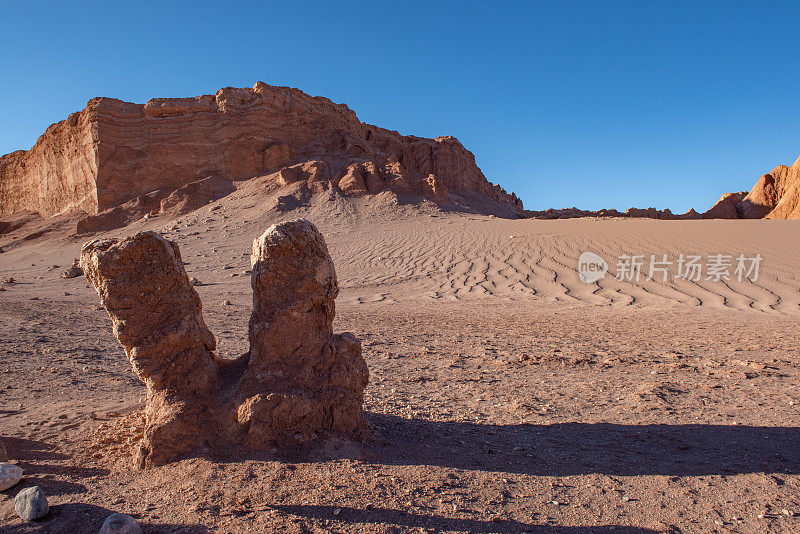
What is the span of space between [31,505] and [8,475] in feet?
1.34

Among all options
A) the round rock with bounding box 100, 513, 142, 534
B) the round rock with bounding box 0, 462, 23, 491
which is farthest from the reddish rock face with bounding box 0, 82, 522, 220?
the round rock with bounding box 100, 513, 142, 534

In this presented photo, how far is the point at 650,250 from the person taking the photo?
11.7 metres

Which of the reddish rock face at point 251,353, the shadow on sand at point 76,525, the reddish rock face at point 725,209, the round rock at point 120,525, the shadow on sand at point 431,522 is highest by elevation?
the reddish rock face at point 725,209

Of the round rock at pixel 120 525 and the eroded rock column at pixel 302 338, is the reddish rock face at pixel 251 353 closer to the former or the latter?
the eroded rock column at pixel 302 338

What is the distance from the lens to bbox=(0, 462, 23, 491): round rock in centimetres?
227

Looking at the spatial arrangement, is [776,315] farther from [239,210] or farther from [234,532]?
[239,210]

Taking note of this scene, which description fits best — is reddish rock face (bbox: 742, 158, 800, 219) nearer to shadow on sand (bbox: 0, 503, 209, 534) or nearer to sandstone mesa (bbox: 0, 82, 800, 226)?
sandstone mesa (bbox: 0, 82, 800, 226)

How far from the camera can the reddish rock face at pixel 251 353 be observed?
257cm

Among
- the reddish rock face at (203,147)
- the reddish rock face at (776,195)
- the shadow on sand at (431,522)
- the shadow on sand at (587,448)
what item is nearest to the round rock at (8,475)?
the shadow on sand at (431,522)

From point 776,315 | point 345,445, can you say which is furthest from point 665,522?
point 776,315

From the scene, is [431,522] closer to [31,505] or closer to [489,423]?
[489,423]

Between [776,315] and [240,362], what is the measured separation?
25.4ft

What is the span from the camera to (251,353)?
2.88 meters

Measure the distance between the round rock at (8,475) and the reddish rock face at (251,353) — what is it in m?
0.51
